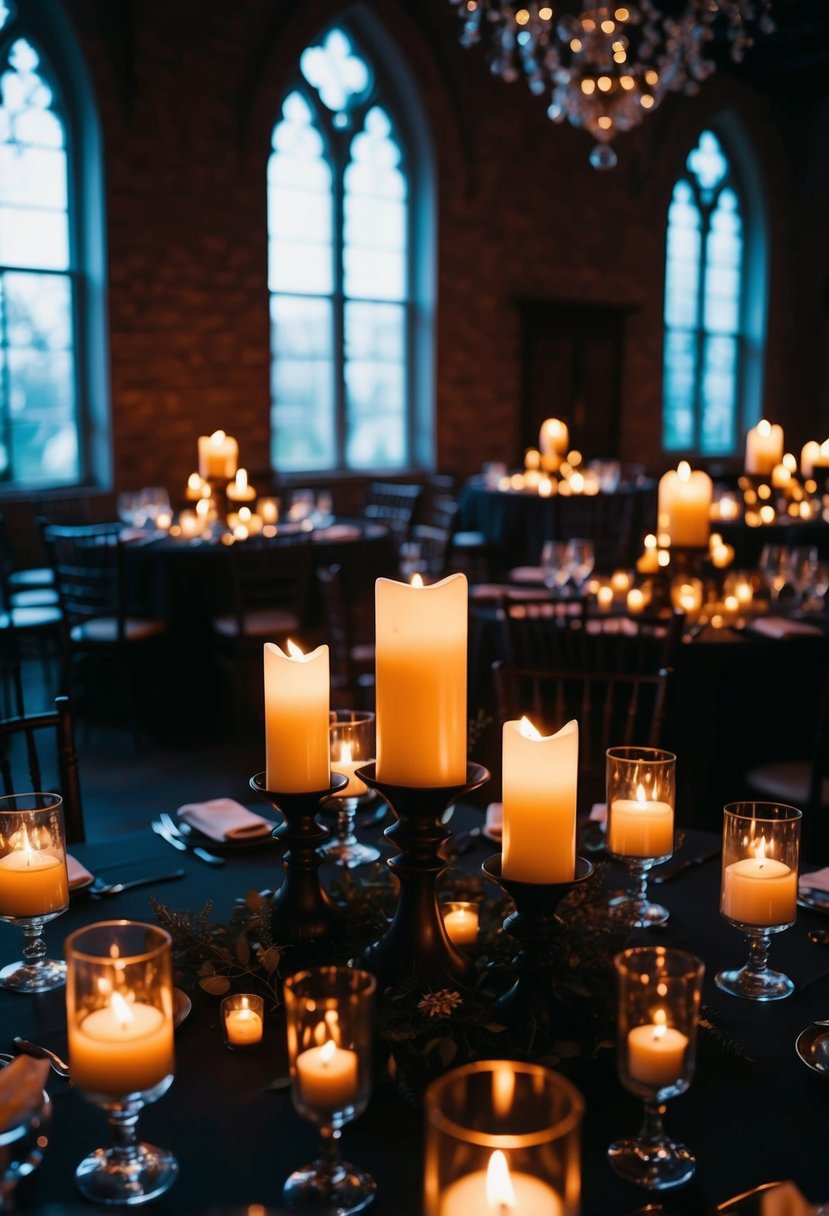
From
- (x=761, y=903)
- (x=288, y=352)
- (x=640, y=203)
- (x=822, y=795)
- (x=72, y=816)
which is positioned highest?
(x=640, y=203)

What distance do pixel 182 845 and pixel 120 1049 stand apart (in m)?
1.00

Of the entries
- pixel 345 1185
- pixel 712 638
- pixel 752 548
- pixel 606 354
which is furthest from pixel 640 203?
pixel 345 1185

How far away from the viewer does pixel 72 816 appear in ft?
7.44

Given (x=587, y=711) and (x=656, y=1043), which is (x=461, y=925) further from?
(x=587, y=711)

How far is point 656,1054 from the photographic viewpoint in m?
1.10

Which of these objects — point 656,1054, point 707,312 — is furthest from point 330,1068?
point 707,312

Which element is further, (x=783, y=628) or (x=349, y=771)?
(x=783, y=628)

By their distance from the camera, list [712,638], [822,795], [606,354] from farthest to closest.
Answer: [606,354], [712,638], [822,795]

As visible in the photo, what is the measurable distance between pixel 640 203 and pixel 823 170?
2.64 m

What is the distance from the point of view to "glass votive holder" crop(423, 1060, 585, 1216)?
78cm

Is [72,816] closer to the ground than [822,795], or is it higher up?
higher up

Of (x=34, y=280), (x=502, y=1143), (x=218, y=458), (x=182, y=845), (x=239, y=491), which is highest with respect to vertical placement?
(x=34, y=280)

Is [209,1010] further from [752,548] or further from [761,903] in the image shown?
[752,548]

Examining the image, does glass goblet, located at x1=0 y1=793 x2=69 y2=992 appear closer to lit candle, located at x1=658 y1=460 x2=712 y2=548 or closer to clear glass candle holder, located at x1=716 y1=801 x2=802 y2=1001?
clear glass candle holder, located at x1=716 y1=801 x2=802 y2=1001
